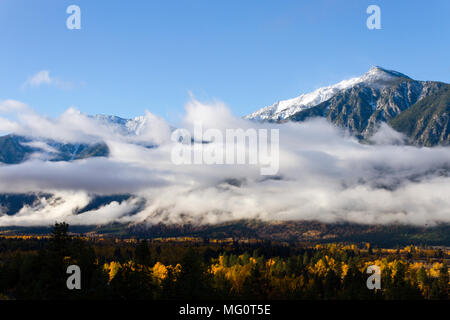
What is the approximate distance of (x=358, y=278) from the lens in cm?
14850

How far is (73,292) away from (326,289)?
103 meters

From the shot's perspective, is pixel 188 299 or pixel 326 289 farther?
pixel 326 289

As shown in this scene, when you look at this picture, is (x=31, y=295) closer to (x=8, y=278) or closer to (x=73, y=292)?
(x=73, y=292)
